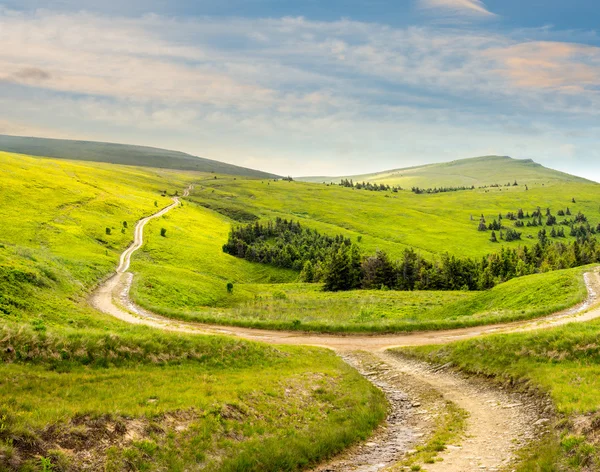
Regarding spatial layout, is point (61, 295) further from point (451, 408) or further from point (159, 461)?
point (451, 408)

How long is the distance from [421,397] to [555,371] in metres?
7.13

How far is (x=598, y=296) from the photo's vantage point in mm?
44531

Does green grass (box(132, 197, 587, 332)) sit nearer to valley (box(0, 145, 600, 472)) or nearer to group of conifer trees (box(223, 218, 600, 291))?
valley (box(0, 145, 600, 472))

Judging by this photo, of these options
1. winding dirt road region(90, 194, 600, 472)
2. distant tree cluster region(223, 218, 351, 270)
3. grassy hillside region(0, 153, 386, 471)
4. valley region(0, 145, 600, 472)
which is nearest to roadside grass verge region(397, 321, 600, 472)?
valley region(0, 145, 600, 472)

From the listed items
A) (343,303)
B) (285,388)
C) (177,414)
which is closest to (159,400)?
(177,414)

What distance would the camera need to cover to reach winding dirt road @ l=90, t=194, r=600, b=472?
657 inches

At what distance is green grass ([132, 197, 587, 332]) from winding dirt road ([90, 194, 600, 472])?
172cm

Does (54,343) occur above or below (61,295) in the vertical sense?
above

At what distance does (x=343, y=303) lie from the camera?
65.4 meters

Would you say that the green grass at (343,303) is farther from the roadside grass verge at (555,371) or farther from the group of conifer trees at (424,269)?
the roadside grass verge at (555,371)

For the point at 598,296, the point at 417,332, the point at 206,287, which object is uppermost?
the point at 598,296

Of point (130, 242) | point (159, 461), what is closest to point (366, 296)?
point (159, 461)

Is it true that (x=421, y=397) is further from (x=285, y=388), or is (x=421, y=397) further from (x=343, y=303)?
(x=343, y=303)

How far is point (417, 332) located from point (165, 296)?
35781 millimetres
